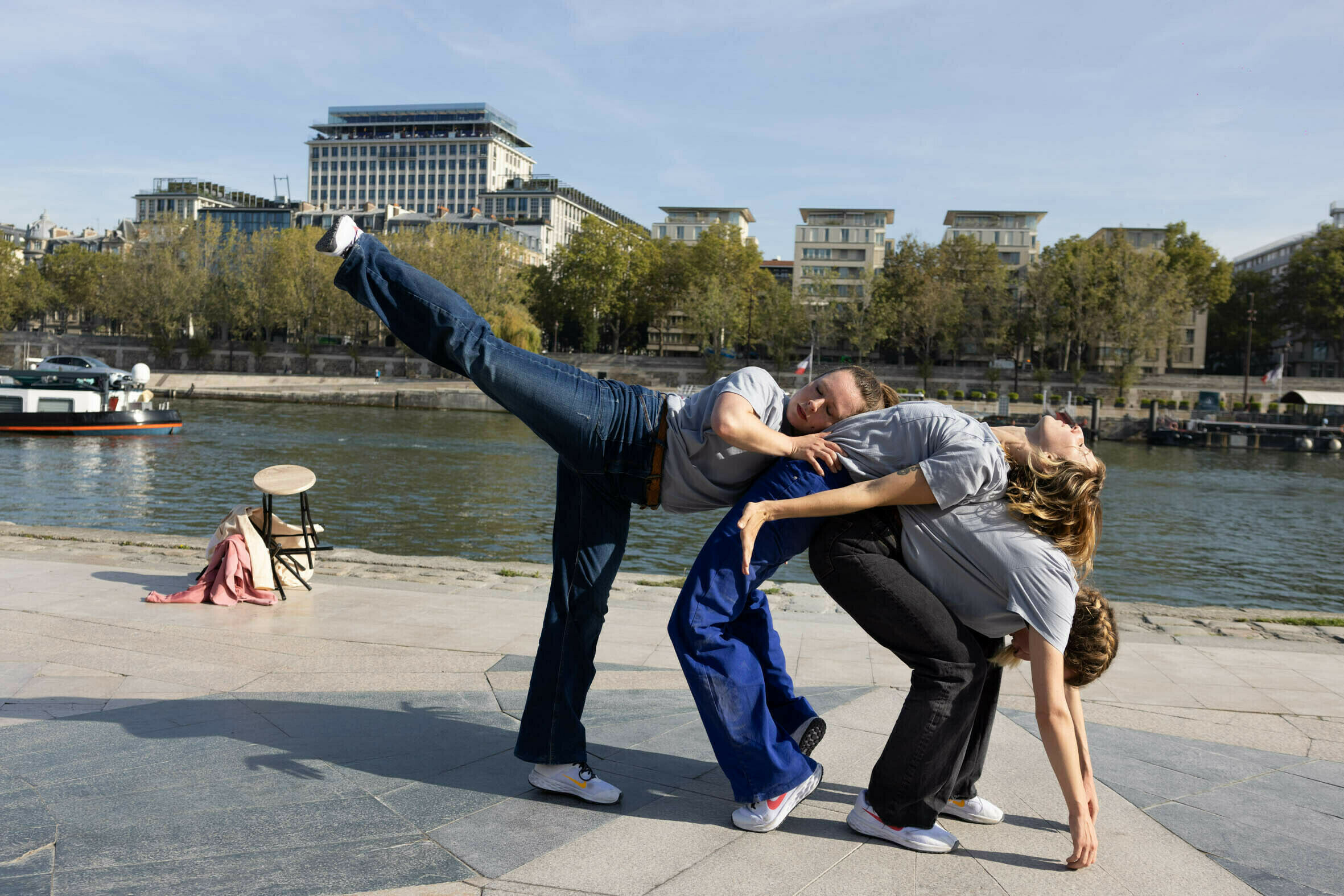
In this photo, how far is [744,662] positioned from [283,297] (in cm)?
7223

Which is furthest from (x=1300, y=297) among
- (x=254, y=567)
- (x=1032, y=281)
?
→ (x=254, y=567)

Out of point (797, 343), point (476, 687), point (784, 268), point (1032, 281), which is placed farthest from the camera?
point (784, 268)

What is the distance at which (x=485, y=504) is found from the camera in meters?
20.4

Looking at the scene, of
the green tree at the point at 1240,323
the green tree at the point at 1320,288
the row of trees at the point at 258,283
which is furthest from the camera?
A: the green tree at the point at 1240,323

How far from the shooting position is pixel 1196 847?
314 centimetres

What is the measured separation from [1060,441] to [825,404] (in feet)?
2.45

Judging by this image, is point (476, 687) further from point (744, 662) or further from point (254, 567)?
point (254, 567)

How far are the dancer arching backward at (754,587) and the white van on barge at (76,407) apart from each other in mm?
35714

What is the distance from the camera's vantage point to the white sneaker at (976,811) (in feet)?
10.8

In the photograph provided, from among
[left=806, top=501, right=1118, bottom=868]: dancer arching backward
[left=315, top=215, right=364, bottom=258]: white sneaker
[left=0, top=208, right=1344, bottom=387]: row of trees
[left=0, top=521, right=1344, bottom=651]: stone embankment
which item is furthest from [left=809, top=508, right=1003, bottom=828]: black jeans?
[left=0, top=208, right=1344, bottom=387]: row of trees

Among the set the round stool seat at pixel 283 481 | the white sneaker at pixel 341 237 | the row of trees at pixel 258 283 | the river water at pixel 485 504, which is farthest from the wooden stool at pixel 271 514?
the row of trees at pixel 258 283

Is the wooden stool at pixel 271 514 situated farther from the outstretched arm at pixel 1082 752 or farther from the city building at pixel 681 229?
the city building at pixel 681 229

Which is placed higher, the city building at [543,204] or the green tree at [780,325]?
the city building at [543,204]

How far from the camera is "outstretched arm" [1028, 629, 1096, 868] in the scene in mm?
2961
